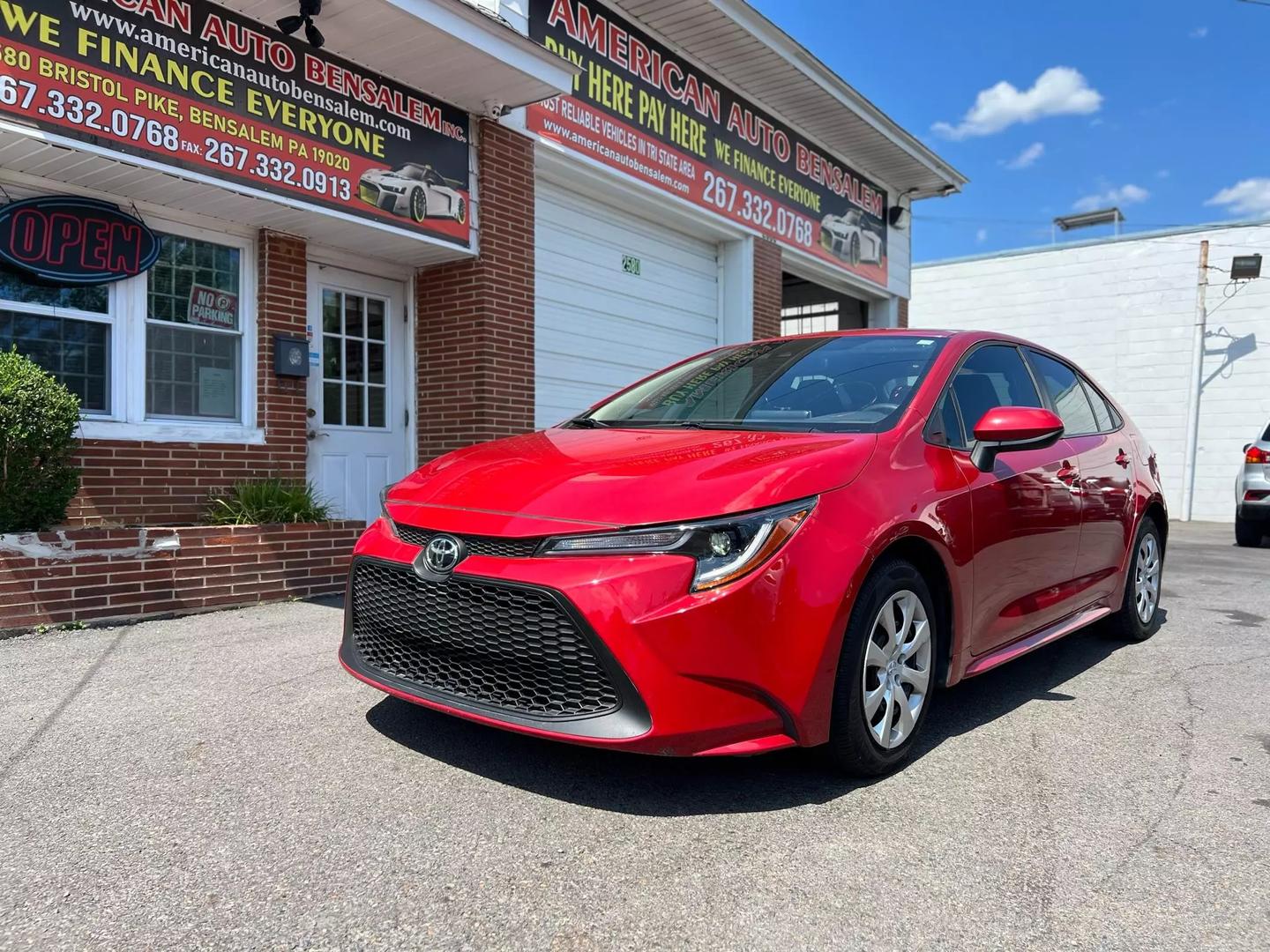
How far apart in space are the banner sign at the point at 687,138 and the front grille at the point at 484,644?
5.95 m

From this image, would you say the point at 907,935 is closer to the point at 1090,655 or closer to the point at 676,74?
the point at 1090,655

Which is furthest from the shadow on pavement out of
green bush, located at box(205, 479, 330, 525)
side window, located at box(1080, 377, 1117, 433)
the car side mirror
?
green bush, located at box(205, 479, 330, 525)

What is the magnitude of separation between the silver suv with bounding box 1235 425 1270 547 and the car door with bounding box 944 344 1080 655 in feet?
28.1

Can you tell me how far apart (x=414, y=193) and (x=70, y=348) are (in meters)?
2.60

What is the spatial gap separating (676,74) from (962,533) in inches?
303

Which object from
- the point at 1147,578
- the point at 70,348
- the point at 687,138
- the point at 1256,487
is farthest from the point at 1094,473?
the point at 1256,487

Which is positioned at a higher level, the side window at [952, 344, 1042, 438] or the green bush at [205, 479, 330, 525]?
the side window at [952, 344, 1042, 438]

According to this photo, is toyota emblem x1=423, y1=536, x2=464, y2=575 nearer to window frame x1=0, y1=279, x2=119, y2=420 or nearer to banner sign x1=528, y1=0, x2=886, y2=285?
window frame x1=0, y1=279, x2=119, y2=420

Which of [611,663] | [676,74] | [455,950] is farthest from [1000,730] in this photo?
[676,74]

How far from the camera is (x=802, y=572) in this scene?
2.66m

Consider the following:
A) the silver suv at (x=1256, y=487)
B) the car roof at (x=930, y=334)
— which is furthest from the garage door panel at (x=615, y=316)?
the silver suv at (x=1256, y=487)

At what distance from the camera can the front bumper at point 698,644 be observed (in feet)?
8.31

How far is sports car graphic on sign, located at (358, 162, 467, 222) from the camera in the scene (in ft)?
21.9

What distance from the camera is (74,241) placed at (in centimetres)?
563
